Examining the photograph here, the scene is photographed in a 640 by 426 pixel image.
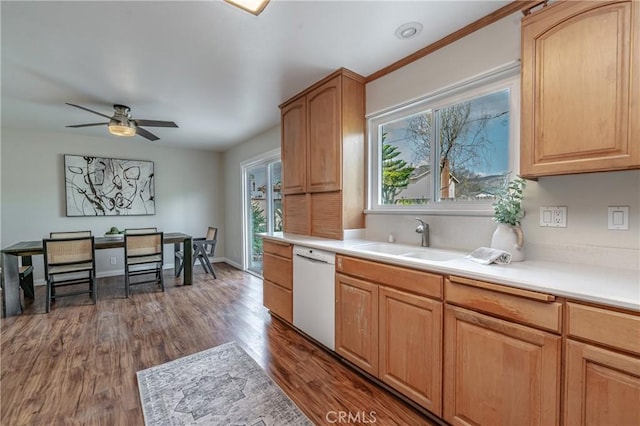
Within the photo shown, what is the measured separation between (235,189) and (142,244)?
2.06 meters

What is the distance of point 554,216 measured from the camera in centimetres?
159

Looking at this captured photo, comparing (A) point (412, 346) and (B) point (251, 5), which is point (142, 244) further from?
(A) point (412, 346)

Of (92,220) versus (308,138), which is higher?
(308,138)

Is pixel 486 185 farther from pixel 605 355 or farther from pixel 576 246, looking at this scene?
pixel 605 355

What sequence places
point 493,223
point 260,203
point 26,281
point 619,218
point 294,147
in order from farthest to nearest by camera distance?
point 260,203, point 26,281, point 294,147, point 493,223, point 619,218

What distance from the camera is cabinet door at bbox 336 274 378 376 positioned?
1865mm

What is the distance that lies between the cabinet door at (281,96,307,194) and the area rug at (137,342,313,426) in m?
1.81

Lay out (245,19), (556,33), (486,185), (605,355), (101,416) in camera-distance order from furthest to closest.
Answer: (486,185) → (245,19) → (101,416) → (556,33) → (605,355)

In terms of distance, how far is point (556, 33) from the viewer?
1350 millimetres

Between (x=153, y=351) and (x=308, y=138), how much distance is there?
243 centimetres

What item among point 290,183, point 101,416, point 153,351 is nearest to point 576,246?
point 290,183

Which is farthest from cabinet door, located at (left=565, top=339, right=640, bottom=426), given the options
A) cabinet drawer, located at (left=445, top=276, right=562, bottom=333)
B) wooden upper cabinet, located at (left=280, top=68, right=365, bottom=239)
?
wooden upper cabinet, located at (left=280, top=68, right=365, bottom=239)

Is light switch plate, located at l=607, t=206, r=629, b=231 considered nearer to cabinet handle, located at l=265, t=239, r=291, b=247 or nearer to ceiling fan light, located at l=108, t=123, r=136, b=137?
cabinet handle, located at l=265, t=239, r=291, b=247

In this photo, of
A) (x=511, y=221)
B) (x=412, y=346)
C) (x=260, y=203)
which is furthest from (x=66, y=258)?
(x=511, y=221)
